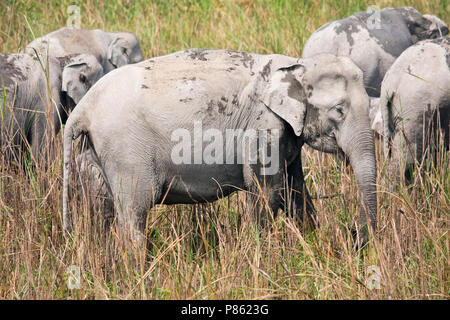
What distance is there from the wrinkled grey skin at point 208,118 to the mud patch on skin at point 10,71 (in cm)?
178

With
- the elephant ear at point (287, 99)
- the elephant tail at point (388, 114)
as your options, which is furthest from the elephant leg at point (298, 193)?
the elephant tail at point (388, 114)

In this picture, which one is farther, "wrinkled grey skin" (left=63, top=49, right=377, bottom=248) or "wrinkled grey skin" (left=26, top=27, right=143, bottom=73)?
"wrinkled grey skin" (left=26, top=27, right=143, bottom=73)

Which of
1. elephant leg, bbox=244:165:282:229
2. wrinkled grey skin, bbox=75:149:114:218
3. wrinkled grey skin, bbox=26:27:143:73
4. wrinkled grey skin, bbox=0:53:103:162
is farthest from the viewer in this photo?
wrinkled grey skin, bbox=26:27:143:73

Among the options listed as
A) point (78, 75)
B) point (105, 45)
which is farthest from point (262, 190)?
point (105, 45)

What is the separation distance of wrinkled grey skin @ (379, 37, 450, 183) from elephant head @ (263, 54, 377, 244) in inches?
36.2

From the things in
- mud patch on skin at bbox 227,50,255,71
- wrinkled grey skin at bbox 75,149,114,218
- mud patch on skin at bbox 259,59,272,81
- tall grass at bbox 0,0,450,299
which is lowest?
tall grass at bbox 0,0,450,299

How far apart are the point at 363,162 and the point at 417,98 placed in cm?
133

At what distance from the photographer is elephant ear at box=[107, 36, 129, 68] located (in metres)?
8.53

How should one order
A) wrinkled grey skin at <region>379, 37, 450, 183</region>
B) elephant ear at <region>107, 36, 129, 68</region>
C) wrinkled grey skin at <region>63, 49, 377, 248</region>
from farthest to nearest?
1. elephant ear at <region>107, 36, 129, 68</region>
2. wrinkled grey skin at <region>379, 37, 450, 183</region>
3. wrinkled grey skin at <region>63, 49, 377, 248</region>

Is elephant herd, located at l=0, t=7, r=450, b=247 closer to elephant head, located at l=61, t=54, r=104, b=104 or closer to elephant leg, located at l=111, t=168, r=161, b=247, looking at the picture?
elephant leg, located at l=111, t=168, r=161, b=247

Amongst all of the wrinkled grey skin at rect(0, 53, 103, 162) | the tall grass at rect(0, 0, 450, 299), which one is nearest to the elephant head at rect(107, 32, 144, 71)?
the wrinkled grey skin at rect(0, 53, 103, 162)

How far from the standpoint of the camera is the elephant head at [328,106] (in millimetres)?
4090

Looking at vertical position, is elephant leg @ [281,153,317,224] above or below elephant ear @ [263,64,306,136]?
below
